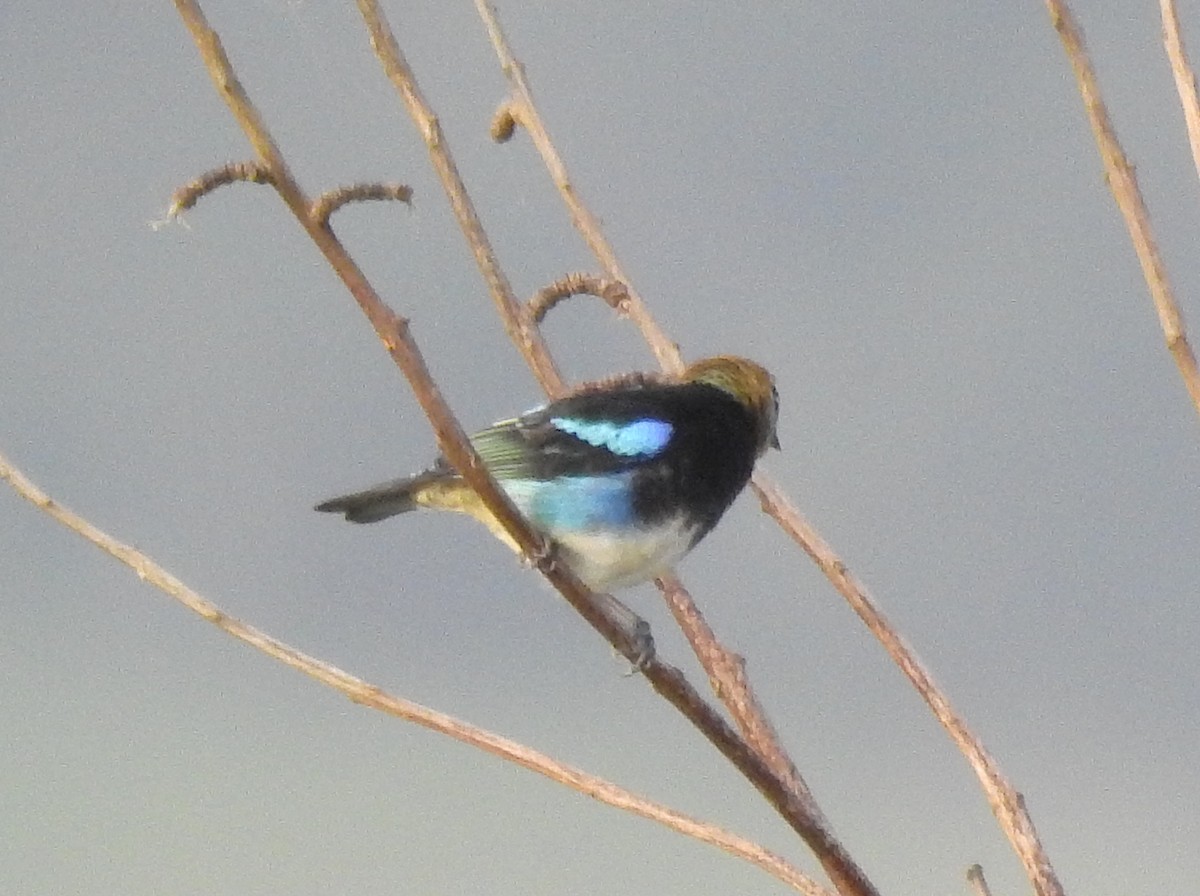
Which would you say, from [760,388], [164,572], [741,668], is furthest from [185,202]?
[760,388]

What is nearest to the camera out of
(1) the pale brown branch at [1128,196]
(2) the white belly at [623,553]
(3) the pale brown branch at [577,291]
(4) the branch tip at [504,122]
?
(1) the pale brown branch at [1128,196]

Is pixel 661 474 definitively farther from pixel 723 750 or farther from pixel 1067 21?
pixel 1067 21

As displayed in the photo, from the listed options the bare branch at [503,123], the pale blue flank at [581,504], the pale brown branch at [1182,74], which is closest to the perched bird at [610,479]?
the pale blue flank at [581,504]

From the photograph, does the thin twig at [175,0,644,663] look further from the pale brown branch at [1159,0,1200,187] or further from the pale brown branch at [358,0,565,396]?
the pale brown branch at [1159,0,1200,187]

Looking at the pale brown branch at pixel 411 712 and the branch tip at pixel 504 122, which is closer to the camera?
the pale brown branch at pixel 411 712

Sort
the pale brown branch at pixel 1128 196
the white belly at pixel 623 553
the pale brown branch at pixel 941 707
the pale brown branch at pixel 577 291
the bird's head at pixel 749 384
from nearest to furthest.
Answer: the pale brown branch at pixel 1128 196
the pale brown branch at pixel 941 707
the pale brown branch at pixel 577 291
the white belly at pixel 623 553
the bird's head at pixel 749 384

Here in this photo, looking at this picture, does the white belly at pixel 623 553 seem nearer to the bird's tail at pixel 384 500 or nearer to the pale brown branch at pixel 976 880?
the bird's tail at pixel 384 500

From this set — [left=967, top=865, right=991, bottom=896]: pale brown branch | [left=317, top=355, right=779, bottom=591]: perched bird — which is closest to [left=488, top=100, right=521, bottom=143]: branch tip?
[left=317, top=355, right=779, bottom=591]: perched bird
